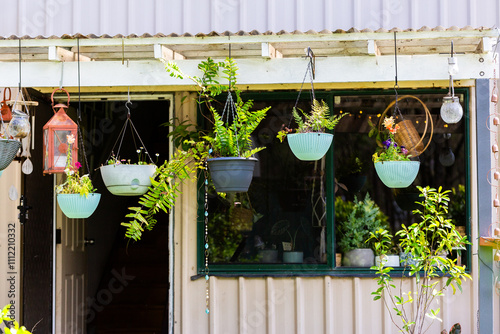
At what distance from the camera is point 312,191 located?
6.02 meters

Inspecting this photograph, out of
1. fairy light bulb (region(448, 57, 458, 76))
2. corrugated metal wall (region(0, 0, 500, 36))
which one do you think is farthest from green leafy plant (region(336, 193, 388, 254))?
corrugated metal wall (region(0, 0, 500, 36))

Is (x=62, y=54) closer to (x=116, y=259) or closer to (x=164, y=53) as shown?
(x=164, y=53)

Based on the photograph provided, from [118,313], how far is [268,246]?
3505 mm

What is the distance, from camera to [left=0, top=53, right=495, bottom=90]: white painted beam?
4996 mm

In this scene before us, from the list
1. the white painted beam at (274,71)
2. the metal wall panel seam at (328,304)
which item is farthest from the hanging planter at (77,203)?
the metal wall panel seam at (328,304)

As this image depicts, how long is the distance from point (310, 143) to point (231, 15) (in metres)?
2.17

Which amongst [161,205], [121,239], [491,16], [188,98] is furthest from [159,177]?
[121,239]

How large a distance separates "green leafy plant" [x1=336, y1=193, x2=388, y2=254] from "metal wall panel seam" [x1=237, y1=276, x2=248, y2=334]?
0.89 meters

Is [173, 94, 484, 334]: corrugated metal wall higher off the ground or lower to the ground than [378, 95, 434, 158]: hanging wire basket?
lower

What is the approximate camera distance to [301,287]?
5.89m

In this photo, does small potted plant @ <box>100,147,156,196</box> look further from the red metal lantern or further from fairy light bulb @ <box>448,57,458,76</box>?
fairy light bulb @ <box>448,57,458,76</box>

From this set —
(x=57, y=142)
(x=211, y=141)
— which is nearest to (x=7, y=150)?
(x=57, y=142)

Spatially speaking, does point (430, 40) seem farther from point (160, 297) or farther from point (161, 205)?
point (160, 297)

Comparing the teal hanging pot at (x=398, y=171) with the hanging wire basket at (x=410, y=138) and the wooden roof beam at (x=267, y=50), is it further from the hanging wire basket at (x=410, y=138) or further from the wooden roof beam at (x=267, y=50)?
the wooden roof beam at (x=267, y=50)
